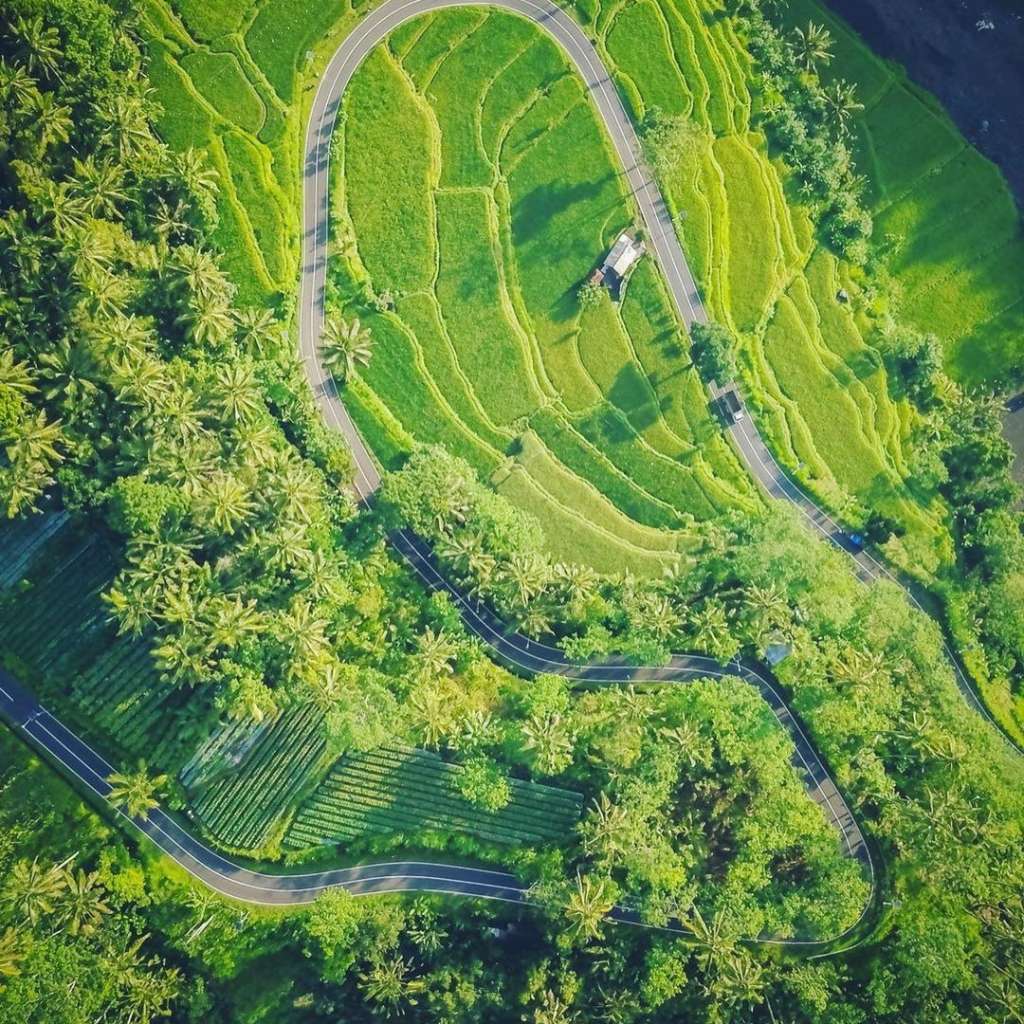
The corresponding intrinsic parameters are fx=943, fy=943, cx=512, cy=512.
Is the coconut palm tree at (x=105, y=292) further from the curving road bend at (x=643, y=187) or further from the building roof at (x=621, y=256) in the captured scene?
the building roof at (x=621, y=256)

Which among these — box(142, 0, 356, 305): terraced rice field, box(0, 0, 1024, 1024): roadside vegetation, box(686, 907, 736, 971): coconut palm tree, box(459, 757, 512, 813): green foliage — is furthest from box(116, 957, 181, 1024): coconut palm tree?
box(142, 0, 356, 305): terraced rice field

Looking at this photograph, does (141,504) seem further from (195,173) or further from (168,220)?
(195,173)

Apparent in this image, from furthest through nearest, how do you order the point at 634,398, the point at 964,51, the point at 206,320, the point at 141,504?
the point at 964,51 < the point at 634,398 < the point at 206,320 < the point at 141,504

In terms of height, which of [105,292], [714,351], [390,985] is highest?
[105,292]

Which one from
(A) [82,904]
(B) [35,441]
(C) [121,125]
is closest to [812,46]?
(C) [121,125]

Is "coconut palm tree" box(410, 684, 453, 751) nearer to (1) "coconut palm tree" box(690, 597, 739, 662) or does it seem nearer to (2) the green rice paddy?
(2) the green rice paddy
